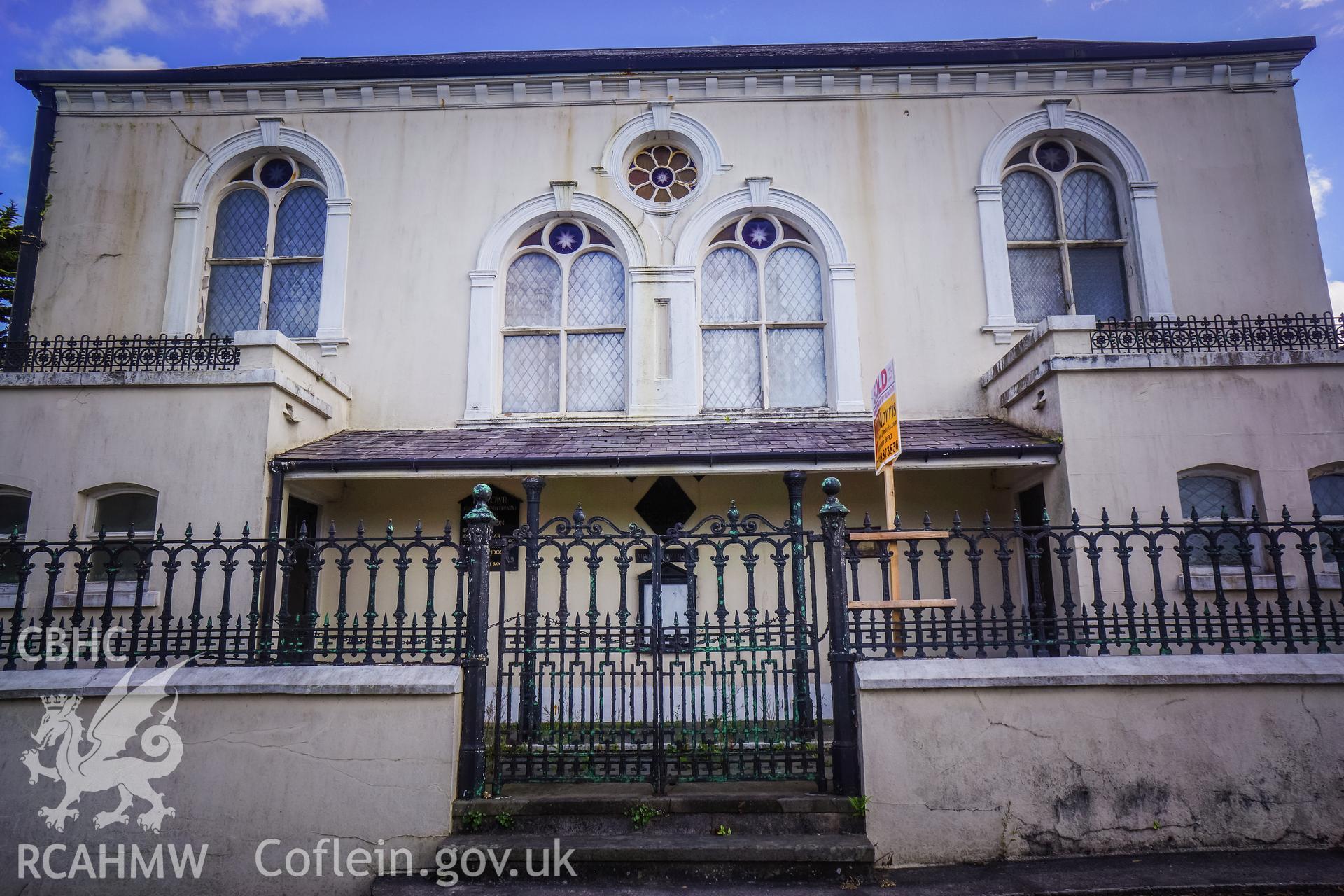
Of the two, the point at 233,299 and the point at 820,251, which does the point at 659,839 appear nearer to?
the point at 820,251

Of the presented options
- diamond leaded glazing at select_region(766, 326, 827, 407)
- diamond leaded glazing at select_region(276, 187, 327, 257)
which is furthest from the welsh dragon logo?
diamond leaded glazing at select_region(766, 326, 827, 407)

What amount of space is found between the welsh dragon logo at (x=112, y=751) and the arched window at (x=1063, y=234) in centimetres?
1026

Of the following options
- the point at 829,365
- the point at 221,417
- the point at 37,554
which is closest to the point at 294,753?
the point at 221,417

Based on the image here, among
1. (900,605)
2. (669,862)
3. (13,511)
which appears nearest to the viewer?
(669,862)

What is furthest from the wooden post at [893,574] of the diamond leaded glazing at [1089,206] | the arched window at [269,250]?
the arched window at [269,250]

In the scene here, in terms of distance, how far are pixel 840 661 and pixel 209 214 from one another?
1078cm

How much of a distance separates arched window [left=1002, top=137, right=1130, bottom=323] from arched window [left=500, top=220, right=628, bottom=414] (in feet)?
18.0

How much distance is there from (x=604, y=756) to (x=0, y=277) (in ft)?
39.6

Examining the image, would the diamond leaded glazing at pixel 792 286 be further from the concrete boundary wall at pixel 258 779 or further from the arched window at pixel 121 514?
the arched window at pixel 121 514

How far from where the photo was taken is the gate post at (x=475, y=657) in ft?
16.4

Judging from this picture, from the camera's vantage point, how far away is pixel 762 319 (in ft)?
34.7

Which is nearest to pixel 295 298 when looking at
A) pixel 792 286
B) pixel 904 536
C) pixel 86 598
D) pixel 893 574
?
pixel 86 598

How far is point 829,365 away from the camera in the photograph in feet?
34.0

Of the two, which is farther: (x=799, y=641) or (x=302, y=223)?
(x=302, y=223)
